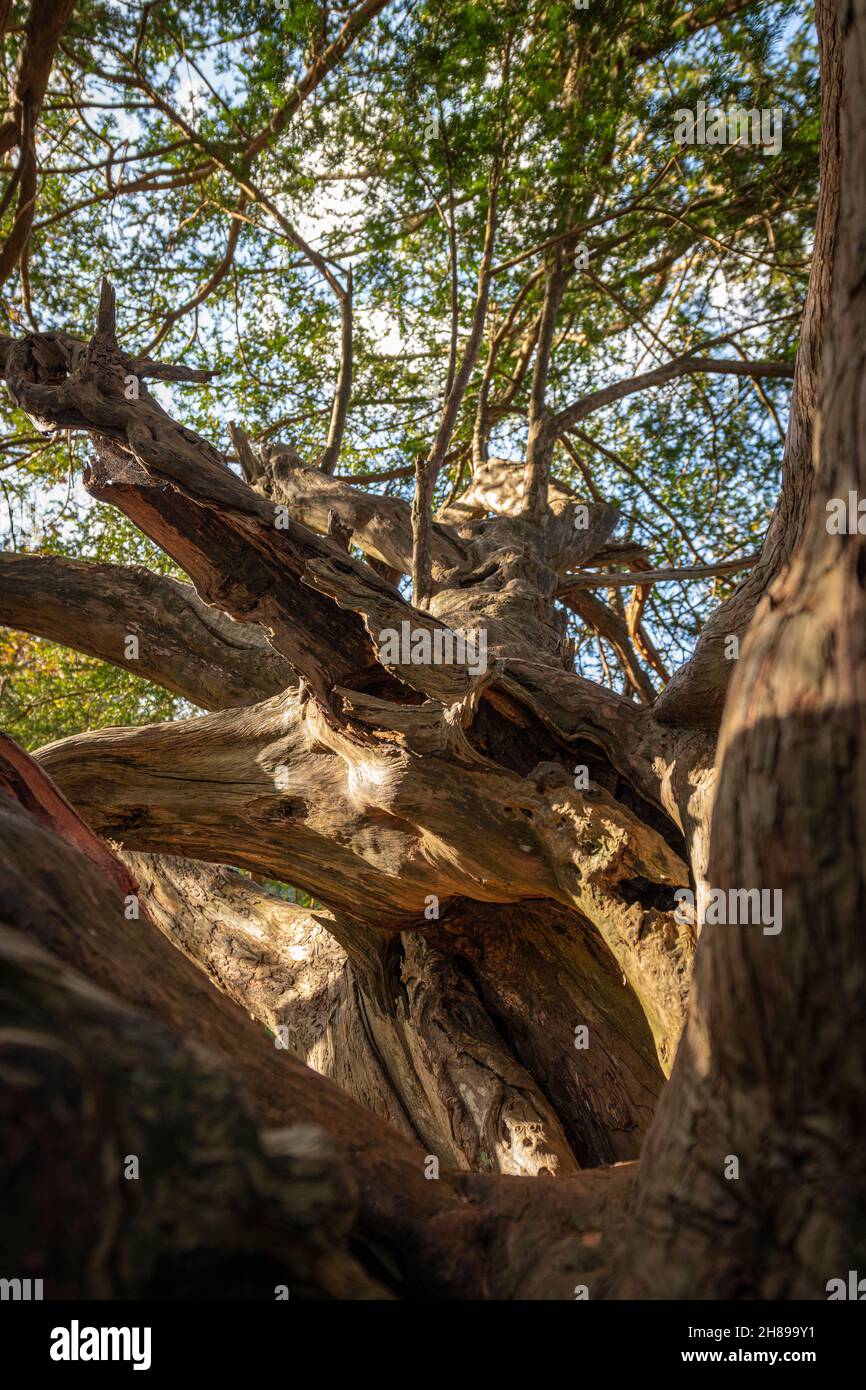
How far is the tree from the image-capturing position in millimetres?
1371

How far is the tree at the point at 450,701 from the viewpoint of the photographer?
4.50 ft

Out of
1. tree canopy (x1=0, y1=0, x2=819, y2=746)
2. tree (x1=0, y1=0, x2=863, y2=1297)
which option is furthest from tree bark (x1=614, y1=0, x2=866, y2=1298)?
tree canopy (x1=0, y1=0, x2=819, y2=746)

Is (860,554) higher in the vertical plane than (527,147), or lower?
lower

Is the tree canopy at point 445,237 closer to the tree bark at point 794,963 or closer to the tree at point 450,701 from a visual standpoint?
the tree at point 450,701

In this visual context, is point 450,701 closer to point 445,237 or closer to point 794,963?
point 794,963

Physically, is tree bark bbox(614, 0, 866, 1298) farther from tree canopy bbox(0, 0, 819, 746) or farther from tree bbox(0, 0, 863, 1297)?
tree canopy bbox(0, 0, 819, 746)

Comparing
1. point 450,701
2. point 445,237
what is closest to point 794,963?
point 450,701

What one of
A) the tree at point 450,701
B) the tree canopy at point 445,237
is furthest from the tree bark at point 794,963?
the tree canopy at point 445,237

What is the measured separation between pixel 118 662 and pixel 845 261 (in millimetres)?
4027

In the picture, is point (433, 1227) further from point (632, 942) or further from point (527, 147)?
point (527, 147)

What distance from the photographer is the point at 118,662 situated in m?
4.85

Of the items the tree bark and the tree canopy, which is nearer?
the tree bark
